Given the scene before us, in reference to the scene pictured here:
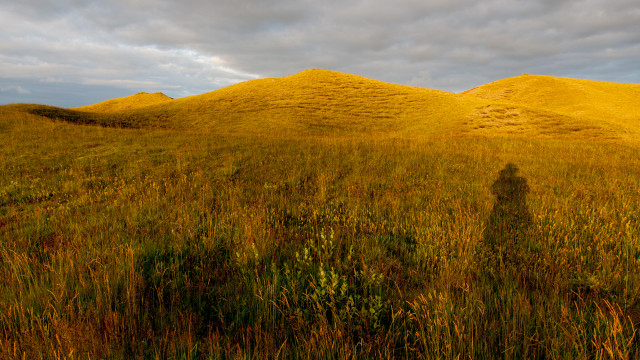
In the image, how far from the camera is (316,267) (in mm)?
2844

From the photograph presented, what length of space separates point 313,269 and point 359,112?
33877mm

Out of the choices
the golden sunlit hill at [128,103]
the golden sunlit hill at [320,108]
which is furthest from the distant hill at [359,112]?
the golden sunlit hill at [128,103]

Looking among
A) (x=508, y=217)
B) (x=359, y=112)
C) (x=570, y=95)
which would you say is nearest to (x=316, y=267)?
(x=508, y=217)

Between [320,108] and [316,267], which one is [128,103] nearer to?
[320,108]

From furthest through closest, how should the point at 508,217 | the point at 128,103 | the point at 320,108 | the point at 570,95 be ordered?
1. the point at 128,103
2. the point at 570,95
3. the point at 320,108
4. the point at 508,217

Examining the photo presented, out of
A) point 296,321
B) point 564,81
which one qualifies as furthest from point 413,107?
point 564,81

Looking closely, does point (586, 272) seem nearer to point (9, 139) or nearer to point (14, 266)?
point (14, 266)

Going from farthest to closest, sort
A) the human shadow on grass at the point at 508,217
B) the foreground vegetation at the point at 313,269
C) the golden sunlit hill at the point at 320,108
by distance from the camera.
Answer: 1. the golden sunlit hill at the point at 320,108
2. the human shadow on grass at the point at 508,217
3. the foreground vegetation at the point at 313,269

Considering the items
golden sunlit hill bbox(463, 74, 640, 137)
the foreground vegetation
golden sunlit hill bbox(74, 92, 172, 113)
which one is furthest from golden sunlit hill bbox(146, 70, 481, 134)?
golden sunlit hill bbox(74, 92, 172, 113)

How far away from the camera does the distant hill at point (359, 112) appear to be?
26109mm

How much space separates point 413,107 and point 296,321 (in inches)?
1580

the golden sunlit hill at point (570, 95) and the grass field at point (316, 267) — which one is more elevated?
the golden sunlit hill at point (570, 95)

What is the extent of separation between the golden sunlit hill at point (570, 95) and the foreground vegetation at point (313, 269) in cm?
4313

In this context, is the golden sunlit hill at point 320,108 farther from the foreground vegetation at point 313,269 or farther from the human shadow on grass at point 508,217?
the human shadow on grass at point 508,217
